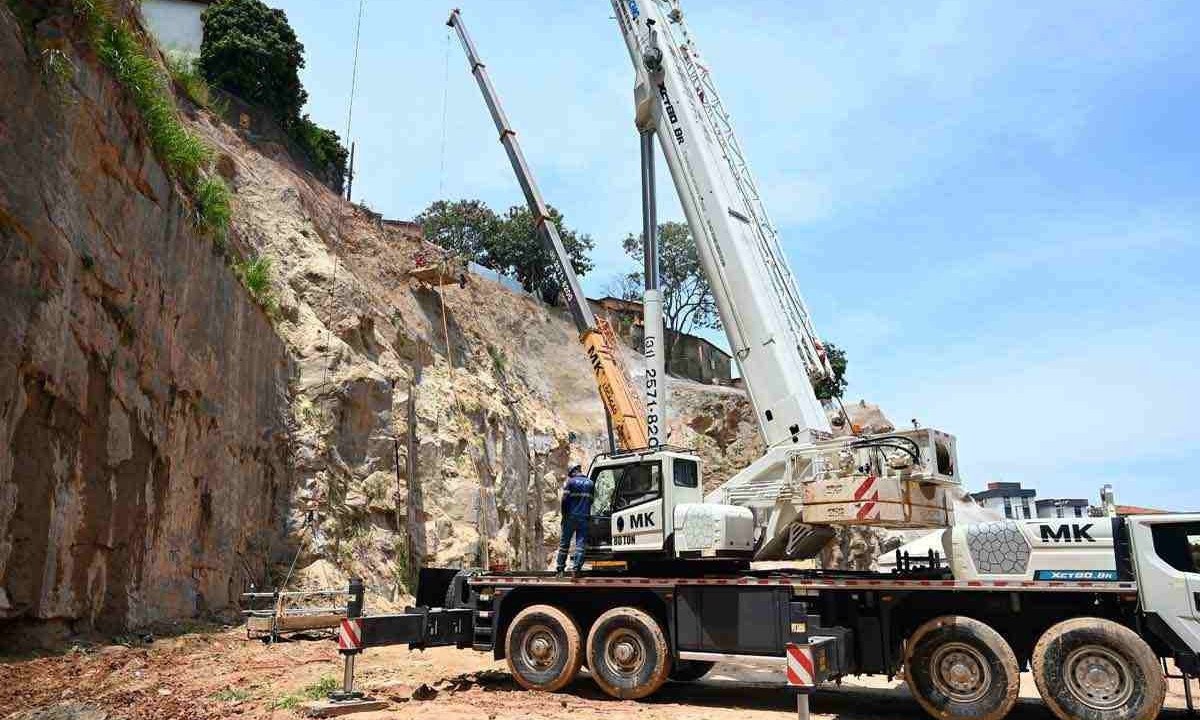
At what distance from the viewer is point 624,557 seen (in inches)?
492

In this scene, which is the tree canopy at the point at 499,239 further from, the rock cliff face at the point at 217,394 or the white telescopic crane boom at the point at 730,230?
the white telescopic crane boom at the point at 730,230

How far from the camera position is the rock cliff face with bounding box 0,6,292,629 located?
1038 centimetres

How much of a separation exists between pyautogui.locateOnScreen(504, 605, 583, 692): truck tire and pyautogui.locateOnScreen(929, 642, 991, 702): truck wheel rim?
462 cm

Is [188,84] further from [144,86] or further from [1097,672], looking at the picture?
[1097,672]

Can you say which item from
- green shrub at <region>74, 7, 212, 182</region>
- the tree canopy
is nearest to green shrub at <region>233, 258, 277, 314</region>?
green shrub at <region>74, 7, 212, 182</region>

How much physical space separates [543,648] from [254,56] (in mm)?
31808

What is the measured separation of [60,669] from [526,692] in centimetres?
562

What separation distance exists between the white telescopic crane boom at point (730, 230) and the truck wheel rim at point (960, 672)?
4.62 m

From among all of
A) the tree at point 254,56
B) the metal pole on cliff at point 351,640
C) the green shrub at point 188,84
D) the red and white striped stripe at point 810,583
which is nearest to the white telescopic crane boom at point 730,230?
the red and white striped stripe at point 810,583

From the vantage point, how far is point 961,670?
9.98m

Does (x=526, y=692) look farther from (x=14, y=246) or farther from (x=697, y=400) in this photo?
(x=697, y=400)

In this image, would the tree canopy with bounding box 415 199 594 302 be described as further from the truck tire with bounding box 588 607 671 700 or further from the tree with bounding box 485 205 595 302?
the truck tire with bounding box 588 607 671 700

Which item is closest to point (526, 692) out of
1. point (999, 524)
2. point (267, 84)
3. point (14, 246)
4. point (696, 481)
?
point (696, 481)

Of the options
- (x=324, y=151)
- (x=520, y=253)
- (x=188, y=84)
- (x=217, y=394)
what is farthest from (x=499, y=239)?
(x=217, y=394)
